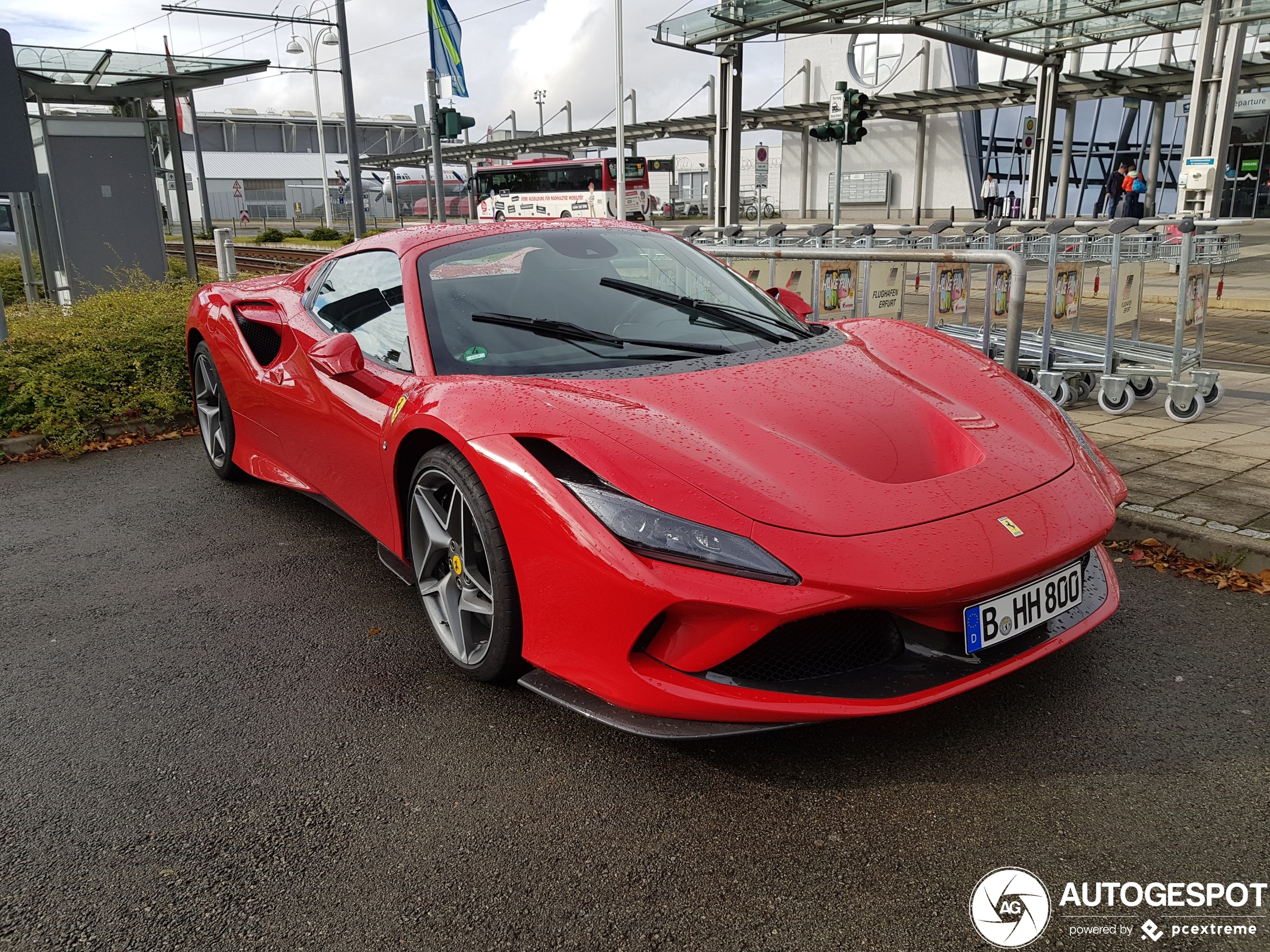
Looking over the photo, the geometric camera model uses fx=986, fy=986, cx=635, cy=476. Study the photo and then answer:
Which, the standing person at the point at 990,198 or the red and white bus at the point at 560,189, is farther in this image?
the red and white bus at the point at 560,189

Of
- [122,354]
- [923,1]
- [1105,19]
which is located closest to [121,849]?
[122,354]

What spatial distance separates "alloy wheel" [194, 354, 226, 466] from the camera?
5141 mm

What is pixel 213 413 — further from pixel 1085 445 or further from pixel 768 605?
pixel 1085 445

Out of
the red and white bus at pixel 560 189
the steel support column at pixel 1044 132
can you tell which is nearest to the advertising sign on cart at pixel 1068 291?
the steel support column at pixel 1044 132

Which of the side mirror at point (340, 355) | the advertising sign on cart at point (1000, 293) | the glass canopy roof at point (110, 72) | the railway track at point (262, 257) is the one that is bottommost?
the railway track at point (262, 257)

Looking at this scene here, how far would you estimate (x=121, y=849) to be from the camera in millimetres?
2262

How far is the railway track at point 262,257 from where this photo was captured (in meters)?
19.0

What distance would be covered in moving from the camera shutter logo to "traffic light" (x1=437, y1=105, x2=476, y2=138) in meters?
14.9

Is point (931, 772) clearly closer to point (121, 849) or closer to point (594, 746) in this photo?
point (594, 746)

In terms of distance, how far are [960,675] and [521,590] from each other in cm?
111

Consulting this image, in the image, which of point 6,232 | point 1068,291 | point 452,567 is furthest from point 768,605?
point 6,232

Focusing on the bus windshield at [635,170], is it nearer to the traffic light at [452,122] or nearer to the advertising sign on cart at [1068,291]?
the traffic light at [452,122]

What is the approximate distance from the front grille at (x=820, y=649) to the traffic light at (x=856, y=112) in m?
16.4

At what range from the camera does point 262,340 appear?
4.45 metres
